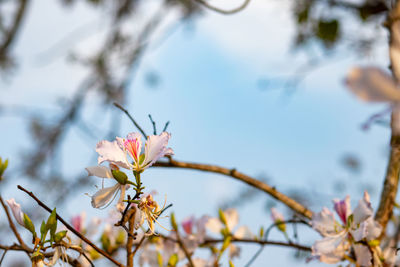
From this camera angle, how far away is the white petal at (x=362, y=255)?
→ 525mm

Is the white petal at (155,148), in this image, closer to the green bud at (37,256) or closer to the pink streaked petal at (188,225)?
the green bud at (37,256)

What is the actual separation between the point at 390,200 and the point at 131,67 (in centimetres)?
171

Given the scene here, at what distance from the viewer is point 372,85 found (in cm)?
24

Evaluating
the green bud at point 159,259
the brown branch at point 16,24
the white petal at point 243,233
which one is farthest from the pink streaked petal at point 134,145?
the brown branch at point 16,24

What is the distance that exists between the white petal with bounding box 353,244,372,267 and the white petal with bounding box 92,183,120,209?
31 centimetres

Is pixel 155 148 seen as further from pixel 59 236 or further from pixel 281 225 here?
pixel 281 225

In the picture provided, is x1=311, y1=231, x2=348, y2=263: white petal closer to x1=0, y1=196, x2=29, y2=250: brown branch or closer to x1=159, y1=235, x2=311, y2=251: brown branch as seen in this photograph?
x1=159, y1=235, x2=311, y2=251: brown branch

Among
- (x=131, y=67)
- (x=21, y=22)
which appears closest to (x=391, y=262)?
(x=131, y=67)

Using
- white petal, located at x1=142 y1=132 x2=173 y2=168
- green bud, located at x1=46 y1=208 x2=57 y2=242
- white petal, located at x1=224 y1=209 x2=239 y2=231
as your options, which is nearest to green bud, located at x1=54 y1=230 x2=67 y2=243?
green bud, located at x1=46 y1=208 x2=57 y2=242

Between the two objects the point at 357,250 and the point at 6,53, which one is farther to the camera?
the point at 6,53

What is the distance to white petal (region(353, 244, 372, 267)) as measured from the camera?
20.7 inches

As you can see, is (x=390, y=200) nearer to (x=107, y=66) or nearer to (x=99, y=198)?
(x=99, y=198)

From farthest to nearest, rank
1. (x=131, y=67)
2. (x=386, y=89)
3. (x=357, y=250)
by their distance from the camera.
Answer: (x=131, y=67)
(x=357, y=250)
(x=386, y=89)

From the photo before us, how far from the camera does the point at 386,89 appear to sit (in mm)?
238
